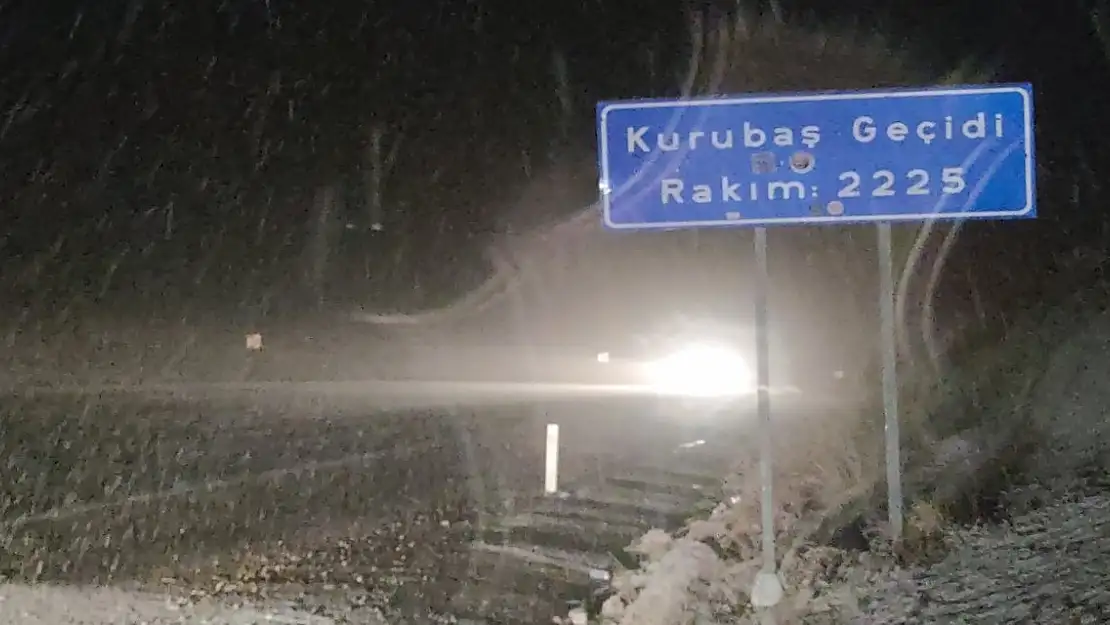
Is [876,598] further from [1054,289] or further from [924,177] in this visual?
[1054,289]

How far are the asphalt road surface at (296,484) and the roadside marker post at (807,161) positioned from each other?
297 centimetres

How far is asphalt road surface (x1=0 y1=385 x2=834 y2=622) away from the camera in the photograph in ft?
25.7

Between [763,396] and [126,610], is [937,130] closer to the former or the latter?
[763,396]

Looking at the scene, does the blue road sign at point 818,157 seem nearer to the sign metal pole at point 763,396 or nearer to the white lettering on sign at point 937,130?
the white lettering on sign at point 937,130

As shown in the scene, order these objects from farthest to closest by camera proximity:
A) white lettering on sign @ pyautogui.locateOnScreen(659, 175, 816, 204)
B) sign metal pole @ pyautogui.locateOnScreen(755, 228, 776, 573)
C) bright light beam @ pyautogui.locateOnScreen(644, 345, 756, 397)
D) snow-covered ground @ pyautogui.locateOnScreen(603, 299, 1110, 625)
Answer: bright light beam @ pyautogui.locateOnScreen(644, 345, 756, 397) < white lettering on sign @ pyautogui.locateOnScreen(659, 175, 816, 204) < sign metal pole @ pyautogui.locateOnScreen(755, 228, 776, 573) < snow-covered ground @ pyautogui.locateOnScreen(603, 299, 1110, 625)

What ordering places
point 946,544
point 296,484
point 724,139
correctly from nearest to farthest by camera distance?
1. point 724,139
2. point 946,544
3. point 296,484

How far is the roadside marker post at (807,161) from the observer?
6.33 m

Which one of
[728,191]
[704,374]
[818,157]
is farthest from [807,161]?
[704,374]

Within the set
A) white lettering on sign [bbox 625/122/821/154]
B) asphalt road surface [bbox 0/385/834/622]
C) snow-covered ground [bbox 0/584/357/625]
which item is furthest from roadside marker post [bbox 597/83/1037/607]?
snow-covered ground [bbox 0/584/357/625]

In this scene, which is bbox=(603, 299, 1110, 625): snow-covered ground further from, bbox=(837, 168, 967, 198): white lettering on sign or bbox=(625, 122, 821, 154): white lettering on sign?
bbox=(625, 122, 821, 154): white lettering on sign

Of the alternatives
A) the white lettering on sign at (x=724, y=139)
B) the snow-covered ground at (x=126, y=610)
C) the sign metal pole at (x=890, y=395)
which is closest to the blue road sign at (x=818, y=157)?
the white lettering on sign at (x=724, y=139)

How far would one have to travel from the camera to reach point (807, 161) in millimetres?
6387

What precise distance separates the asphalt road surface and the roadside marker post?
9.73 ft

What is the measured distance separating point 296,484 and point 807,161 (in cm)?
680
